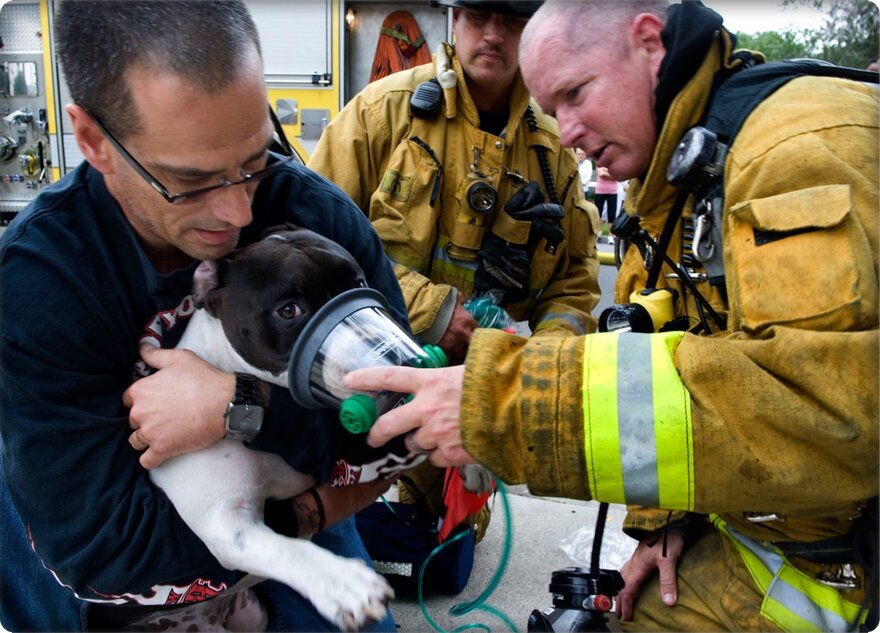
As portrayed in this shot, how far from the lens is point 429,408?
1.67 m

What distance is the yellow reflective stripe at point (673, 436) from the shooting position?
1524 mm

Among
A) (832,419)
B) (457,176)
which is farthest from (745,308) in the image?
(457,176)

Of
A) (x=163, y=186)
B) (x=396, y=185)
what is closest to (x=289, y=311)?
(x=163, y=186)

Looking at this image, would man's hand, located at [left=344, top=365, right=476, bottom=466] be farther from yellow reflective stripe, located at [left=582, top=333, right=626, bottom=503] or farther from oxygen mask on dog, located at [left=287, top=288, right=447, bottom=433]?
yellow reflective stripe, located at [left=582, top=333, right=626, bottom=503]

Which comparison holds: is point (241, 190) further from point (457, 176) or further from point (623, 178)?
point (457, 176)

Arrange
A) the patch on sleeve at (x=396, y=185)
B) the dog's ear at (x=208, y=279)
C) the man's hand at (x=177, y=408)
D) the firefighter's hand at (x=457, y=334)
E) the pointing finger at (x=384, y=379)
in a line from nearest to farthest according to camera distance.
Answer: the pointing finger at (x=384, y=379) < the man's hand at (x=177, y=408) < the dog's ear at (x=208, y=279) < the firefighter's hand at (x=457, y=334) < the patch on sleeve at (x=396, y=185)

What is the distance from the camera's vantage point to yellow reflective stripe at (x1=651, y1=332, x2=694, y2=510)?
1.52 meters

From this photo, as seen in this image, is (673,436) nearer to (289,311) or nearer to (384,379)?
(384,379)

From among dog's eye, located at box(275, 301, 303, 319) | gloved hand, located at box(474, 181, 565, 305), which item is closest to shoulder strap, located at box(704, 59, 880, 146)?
dog's eye, located at box(275, 301, 303, 319)

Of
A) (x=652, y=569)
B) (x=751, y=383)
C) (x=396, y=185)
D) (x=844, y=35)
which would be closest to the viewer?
(x=751, y=383)

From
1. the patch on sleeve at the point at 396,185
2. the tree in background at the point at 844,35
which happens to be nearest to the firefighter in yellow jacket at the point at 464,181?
the patch on sleeve at the point at 396,185

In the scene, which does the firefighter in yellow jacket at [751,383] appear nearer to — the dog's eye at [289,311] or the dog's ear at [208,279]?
the dog's eye at [289,311]

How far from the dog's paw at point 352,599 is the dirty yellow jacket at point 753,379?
36cm

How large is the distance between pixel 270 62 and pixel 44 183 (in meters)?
4.00
